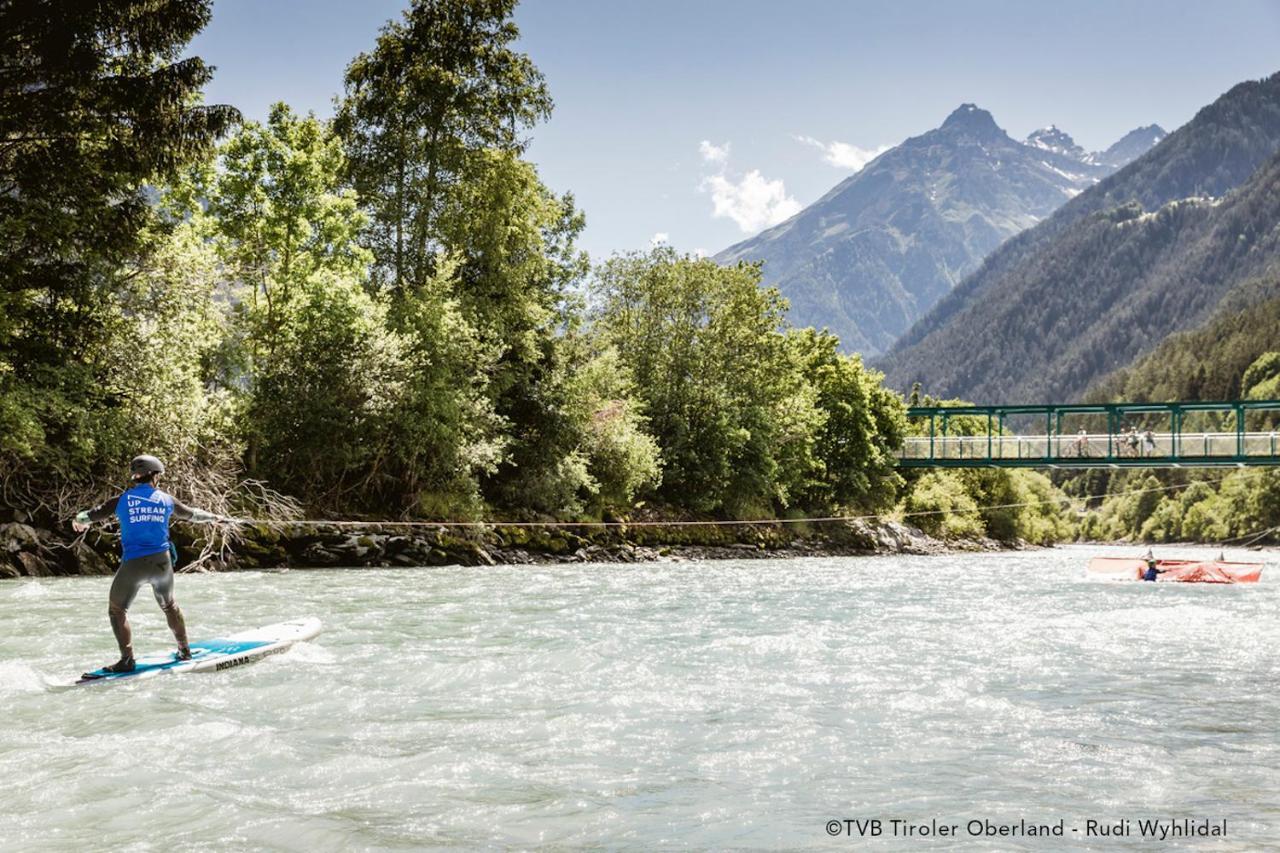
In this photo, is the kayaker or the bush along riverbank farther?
the kayaker

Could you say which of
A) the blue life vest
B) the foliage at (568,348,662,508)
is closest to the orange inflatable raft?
the foliage at (568,348,662,508)


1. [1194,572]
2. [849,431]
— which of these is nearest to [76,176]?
[1194,572]

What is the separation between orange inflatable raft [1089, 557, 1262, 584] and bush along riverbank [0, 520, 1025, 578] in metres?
14.8

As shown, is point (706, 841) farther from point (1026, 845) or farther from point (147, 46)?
point (147, 46)

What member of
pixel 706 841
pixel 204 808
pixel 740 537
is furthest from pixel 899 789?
pixel 740 537

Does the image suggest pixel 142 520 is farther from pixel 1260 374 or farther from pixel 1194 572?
pixel 1260 374

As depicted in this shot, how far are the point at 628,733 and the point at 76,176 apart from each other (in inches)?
789

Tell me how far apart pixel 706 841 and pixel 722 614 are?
13.0 meters

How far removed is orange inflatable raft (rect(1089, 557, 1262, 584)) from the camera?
31312 mm

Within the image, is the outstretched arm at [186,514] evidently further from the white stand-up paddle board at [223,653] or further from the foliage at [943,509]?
the foliage at [943,509]

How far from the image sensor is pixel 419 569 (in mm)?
29125

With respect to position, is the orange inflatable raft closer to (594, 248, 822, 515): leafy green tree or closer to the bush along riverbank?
the bush along riverbank

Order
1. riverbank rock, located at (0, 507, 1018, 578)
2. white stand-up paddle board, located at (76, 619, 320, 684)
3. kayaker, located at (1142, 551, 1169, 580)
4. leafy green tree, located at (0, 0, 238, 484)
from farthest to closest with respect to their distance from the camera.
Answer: kayaker, located at (1142, 551, 1169, 580) < riverbank rock, located at (0, 507, 1018, 578) < leafy green tree, located at (0, 0, 238, 484) < white stand-up paddle board, located at (76, 619, 320, 684)

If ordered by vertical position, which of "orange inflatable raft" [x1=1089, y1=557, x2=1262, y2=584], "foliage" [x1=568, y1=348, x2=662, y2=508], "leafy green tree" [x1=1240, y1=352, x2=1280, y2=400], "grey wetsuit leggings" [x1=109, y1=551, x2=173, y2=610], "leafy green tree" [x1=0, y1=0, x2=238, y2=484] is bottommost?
"orange inflatable raft" [x1=1089, y1=557, x2=1262, y2=584]
